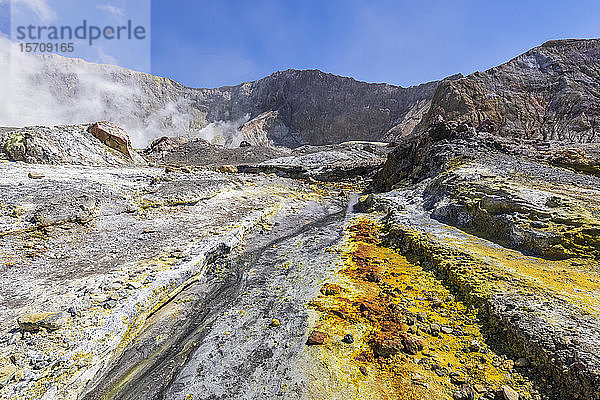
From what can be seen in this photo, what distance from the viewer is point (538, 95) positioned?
117ft

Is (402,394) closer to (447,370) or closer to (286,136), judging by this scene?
(447,370)

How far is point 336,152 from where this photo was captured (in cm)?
4272

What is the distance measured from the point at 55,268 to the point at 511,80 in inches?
1965

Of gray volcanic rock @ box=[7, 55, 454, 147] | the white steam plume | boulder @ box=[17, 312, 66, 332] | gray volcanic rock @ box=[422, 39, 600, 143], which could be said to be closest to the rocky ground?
boulder @ box=[17, 312, 66, 332]

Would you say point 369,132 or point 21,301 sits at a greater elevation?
point 369,132

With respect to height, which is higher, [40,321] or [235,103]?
[235,103]

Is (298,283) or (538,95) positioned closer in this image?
(298,283)

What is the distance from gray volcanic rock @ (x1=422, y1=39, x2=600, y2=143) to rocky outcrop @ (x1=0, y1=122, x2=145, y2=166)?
3727cm

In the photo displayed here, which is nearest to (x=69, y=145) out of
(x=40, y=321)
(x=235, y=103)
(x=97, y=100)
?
(x=40, y=321)

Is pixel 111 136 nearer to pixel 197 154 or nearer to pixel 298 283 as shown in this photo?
pixel 197 154

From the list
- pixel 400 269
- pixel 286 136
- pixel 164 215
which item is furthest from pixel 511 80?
pixel 286 136

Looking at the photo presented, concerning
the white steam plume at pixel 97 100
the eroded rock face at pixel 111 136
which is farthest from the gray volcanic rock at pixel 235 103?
the eroded rock face at pixel 111 136

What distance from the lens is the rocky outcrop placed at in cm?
1724

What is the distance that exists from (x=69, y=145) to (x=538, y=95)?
50347 millimetres
